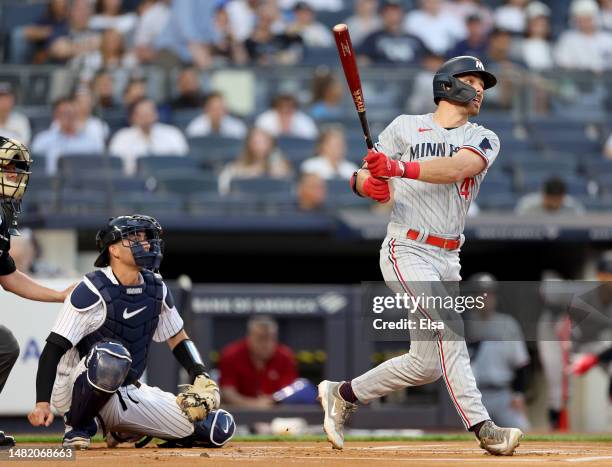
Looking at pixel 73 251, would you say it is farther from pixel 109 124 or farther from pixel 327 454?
pixel 327 454

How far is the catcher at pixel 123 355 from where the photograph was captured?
235 inches

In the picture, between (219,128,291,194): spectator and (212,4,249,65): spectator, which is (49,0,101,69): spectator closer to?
(212,4,249,65): spectator

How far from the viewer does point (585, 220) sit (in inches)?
451

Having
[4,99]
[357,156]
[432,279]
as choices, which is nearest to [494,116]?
[357,156]

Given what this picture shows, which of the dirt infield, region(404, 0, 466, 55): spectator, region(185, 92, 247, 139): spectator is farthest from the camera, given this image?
region(404, 0, 466, 55): spectator

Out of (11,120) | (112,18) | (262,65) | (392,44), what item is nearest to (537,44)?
(392,44)

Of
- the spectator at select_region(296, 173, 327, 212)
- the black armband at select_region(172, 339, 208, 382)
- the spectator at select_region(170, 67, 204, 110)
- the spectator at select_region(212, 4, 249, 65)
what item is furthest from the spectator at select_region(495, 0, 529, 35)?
the black armband at select_region(172, 339, 208, 382)

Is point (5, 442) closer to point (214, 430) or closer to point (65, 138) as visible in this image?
point (214, 430)

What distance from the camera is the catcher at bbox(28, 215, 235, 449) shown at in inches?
235

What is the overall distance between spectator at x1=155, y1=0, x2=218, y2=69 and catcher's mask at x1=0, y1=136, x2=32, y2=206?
7.23 meters

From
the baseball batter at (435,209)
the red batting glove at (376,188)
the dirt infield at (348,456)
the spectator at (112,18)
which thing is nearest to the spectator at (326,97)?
the spectator at (112,18)

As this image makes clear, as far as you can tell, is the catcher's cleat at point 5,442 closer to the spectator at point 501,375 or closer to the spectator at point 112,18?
the spectator at point 501,375

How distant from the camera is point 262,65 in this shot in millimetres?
13031

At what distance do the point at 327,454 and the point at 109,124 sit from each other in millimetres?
7042
